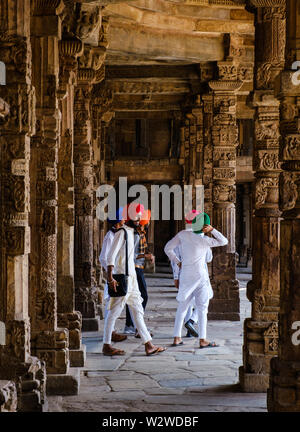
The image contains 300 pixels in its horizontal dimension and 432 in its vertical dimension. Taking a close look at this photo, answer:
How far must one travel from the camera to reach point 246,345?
7602mm

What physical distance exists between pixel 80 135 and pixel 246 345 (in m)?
5.15

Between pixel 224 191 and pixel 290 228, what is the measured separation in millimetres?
7728

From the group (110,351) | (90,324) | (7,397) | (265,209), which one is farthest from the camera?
(90,324)

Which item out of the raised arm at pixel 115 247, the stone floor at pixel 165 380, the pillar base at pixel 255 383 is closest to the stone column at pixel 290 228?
the stone floor at pixel 165 380

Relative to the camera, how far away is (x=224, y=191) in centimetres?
1320

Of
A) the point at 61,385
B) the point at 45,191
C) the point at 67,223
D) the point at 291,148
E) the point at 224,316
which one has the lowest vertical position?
the point at 224,316

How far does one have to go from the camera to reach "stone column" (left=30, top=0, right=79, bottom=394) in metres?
7.28

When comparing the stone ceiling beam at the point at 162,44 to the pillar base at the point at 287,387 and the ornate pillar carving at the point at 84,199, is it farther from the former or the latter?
the pillar base at the point at 287,387

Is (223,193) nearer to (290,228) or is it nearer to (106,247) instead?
(106,247)

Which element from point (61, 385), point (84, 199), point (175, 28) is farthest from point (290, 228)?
point (175, 28)

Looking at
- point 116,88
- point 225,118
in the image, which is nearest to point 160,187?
point 116,88

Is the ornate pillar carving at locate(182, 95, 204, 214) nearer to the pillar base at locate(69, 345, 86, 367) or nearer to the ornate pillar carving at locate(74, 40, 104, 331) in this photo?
the ornate pillar carving at locate(74, 40, 104, 331)

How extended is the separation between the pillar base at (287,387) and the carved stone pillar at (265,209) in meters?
1.86

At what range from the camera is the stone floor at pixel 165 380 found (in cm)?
693
